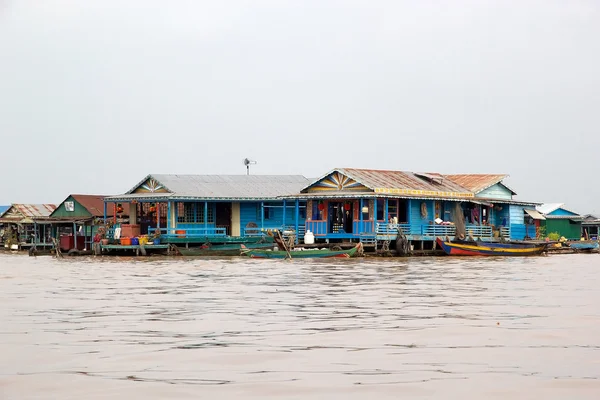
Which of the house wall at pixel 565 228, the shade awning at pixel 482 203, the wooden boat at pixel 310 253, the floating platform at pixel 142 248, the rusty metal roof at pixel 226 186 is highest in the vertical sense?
the rusty metal roof at pixel 226 186

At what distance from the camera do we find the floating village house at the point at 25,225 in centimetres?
5362

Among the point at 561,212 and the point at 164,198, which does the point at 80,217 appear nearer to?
the point at 164,198

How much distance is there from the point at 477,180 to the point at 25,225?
95.2 ft

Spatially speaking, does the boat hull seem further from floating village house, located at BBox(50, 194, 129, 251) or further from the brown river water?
the brown river water

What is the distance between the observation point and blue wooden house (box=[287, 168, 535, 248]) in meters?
37.3

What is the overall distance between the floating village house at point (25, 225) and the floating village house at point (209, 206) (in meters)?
11.1

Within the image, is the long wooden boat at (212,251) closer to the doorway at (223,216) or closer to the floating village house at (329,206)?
the floating village house at (329,206)

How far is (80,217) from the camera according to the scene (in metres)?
49.3

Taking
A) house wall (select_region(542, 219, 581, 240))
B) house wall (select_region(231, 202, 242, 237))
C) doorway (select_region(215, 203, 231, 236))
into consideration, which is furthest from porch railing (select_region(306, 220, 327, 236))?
house wall (select_region(542, 219, 581, 240))

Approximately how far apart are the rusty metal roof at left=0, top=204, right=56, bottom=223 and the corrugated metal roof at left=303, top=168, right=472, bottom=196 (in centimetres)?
2260

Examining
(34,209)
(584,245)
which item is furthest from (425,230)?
(34,209)

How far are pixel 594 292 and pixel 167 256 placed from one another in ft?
80.3

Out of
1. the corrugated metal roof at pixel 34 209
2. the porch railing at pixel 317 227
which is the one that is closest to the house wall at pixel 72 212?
the corrugated metal roof at pixel 34 209

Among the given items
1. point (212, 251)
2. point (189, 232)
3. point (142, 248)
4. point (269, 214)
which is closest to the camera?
point (212, 251)
